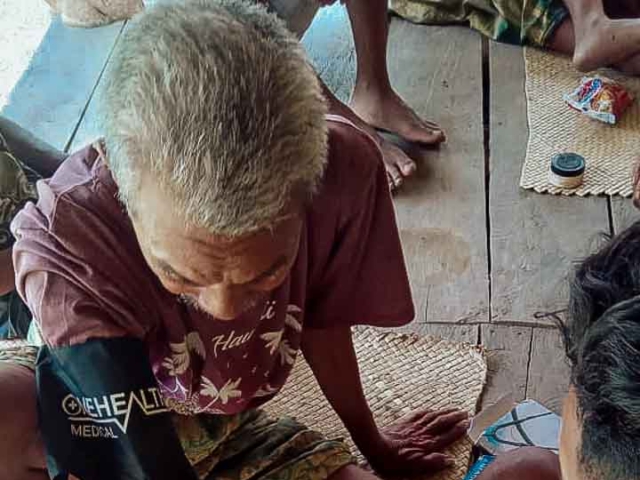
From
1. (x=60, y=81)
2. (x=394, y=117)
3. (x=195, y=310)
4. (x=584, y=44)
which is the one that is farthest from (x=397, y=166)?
(x=195, y=310)

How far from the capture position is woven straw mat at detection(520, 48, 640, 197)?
1.87 meters

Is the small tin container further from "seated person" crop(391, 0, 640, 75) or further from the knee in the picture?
the knee

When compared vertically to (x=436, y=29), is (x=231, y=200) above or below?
above

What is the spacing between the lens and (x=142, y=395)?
97 cm

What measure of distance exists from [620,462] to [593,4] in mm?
1562

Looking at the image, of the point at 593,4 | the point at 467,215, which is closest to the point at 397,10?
the point at 593,4

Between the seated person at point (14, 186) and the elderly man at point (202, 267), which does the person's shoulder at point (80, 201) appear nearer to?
the elderly man at point (202, 267)

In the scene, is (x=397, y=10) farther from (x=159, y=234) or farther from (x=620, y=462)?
(x=620, y=462)

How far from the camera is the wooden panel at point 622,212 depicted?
5.84 feet

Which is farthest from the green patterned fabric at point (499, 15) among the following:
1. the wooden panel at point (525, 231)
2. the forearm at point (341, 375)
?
the forearm at point (341, 375)

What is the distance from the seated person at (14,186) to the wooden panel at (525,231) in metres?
0.74

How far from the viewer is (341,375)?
4.28 feet

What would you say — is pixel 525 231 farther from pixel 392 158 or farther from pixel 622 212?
pixel 392 158

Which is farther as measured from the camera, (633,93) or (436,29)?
(436,29)
